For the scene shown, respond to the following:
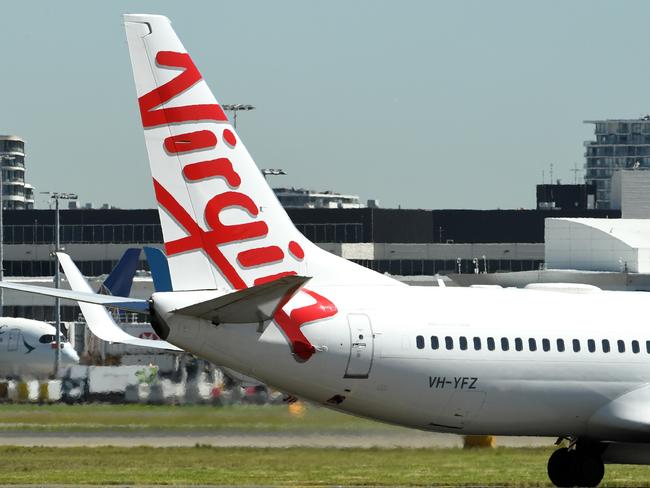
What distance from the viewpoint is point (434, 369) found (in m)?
34.6

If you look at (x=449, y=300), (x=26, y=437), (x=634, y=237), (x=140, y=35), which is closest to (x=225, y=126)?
(x=140, y=35)

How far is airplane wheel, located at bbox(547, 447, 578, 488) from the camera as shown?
3775 centimetres

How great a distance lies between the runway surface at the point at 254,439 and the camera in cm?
4406

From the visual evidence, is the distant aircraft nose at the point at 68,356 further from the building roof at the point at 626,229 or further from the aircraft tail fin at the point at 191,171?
the building roof at the point at 626,229

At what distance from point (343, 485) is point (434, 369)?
4.17m

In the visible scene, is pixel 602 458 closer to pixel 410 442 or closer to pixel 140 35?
pixel 410 442

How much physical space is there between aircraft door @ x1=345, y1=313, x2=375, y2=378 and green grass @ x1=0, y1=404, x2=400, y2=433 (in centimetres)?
902

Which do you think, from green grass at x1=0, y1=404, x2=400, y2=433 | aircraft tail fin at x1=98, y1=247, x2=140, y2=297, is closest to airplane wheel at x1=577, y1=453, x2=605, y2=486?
green grass at x1=0, y1=404, x2=400, y2=433

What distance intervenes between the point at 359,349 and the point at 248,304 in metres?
2.73

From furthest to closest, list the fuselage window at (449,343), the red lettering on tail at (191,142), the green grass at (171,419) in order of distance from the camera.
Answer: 1. the green grass at (171,419)
2. the fuselage window at (449,343)
3. the red lettering on tail at (191,142)

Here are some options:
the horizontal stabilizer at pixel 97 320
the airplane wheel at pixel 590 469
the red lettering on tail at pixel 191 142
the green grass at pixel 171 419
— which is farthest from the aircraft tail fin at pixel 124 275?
the red lettering on tail at pixel 191 142

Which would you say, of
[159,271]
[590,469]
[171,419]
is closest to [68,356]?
[171,419]

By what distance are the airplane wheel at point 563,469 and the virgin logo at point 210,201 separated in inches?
309

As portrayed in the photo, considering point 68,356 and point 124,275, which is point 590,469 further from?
point 68,356
